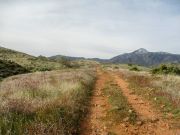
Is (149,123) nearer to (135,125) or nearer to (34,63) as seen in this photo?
(135,125)

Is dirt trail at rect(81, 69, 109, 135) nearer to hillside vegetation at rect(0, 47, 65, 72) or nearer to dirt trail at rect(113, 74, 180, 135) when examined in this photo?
dirt trail at rect(113, 74, 180, 135)

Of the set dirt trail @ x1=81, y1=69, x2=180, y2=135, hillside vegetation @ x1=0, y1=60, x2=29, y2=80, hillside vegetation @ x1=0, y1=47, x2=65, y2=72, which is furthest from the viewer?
hillside vegetation @ x1=0, y1=47, x2=65, y2=72

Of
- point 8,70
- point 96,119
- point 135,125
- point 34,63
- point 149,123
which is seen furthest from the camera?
point 34,63

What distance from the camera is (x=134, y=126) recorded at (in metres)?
10.6

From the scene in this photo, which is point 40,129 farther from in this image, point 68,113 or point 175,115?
point 175,115

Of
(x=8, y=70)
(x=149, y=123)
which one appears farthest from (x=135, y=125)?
(x=8, y=70)

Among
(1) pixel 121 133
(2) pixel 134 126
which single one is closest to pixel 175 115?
(2) pixel 134 126

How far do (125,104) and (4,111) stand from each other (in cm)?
627

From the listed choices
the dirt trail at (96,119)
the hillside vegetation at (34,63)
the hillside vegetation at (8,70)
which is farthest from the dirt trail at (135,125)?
the hillside vegetation at (34,63)

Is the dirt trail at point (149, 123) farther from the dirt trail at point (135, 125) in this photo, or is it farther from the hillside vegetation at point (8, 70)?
the hillside vegetation at point (8, 70)

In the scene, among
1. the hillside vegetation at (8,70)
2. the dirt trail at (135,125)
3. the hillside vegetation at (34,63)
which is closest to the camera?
the dirt trail at (135,125)

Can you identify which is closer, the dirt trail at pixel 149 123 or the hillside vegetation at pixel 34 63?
the dirt trail at pixel 149 123

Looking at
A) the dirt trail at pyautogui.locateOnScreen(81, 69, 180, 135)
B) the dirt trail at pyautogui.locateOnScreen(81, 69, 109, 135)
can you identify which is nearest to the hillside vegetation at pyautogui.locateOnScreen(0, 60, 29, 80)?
the dirt trail at pyautogui.locateOnScreen(81, 69, 109, 135)

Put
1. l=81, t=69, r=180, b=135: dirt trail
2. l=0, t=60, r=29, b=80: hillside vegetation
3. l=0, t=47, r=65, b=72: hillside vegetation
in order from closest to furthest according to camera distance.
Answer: l=81, t=69, r=180, b=135: dirt trail → l=0, t=60, r=29, b=80: hillside vegetation → l=0, t=47, r=65, b=72: hillside vegetation
